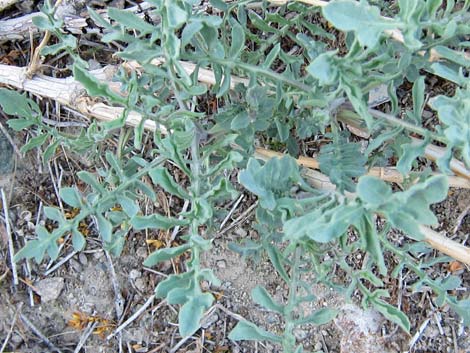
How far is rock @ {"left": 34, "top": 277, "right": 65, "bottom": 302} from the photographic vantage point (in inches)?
101

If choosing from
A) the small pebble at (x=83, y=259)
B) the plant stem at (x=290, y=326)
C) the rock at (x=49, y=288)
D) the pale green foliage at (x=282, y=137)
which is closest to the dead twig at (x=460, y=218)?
the pale green foliage at (x=282, y=137)

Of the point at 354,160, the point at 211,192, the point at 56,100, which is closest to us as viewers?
the point at 211,192

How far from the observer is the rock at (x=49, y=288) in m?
2.56

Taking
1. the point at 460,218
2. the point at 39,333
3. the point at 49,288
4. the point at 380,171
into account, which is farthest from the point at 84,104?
the point at 460,218

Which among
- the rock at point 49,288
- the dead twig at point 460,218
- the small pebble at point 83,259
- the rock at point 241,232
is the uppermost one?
the dead twig at point 460,218

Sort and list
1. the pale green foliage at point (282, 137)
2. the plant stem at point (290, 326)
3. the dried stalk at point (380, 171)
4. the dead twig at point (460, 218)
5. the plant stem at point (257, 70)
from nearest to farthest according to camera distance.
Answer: the pale green foliage at point (282, 137)
the plant stem at point (290, 326)
the plant stem at point (257, 70)
the dried stalk at point (380, 171)
the dead twig at point (460, 218)

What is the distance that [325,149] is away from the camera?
75.8 inches

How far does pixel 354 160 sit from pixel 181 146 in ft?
1.76

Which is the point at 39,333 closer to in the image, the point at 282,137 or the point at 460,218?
the point at 282,137

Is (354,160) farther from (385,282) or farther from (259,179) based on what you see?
(385,282)

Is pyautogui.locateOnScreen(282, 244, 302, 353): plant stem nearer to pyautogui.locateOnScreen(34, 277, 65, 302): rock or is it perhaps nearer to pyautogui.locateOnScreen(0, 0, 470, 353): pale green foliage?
pyautogui.locateOnScreen(0, 0, 470, 353): pale green foliage

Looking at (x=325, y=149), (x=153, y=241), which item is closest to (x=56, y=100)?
(x=153, y=241)

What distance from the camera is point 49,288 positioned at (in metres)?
2.56

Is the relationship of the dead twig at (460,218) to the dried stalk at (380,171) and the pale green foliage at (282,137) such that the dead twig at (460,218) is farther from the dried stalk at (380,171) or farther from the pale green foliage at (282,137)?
the pale green foliage at (282,137)
